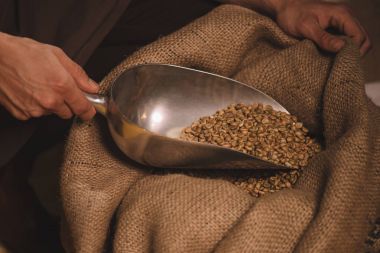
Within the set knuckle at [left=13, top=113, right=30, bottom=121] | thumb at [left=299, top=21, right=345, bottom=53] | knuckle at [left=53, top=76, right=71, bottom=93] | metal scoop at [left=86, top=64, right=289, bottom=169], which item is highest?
thumb at [left=299, top=21, right=345, bottom=53]

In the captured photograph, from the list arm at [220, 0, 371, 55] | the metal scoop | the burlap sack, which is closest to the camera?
the burlap sack

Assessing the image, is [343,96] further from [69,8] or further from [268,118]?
[69,8]

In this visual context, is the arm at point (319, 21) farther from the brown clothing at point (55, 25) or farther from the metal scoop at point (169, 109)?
the brown clothing at point (55, 25)

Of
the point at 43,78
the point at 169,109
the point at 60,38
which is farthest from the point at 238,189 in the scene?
the point at 60,38

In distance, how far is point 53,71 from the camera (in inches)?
30.2

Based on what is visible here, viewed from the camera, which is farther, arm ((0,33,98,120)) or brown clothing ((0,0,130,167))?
brown clothing ((0,0,130,167))

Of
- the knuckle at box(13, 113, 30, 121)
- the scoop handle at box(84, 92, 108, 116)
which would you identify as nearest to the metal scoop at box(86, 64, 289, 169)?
the scoop handle at box(84, 92, 108, 116)

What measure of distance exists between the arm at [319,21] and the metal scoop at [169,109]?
0.13 metres

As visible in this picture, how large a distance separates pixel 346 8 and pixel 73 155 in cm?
53

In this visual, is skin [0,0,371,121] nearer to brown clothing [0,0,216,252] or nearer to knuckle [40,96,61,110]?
knuckle [40,96,61,110]

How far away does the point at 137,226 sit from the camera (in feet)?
2.42

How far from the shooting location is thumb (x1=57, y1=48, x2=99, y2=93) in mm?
773

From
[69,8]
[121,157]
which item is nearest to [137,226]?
[121,157]

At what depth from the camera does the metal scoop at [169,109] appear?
2.59ft
